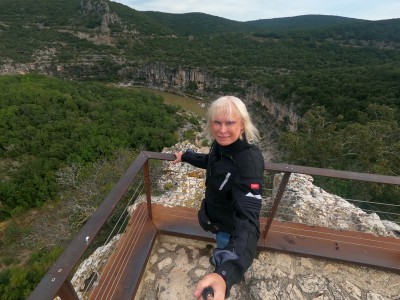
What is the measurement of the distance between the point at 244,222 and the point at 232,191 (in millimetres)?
226

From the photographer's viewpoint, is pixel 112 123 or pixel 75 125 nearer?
pixel 75 125

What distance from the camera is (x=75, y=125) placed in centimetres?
2164

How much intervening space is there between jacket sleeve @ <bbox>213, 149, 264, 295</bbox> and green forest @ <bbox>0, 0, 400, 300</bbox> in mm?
7752

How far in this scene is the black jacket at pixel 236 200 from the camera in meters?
1.34

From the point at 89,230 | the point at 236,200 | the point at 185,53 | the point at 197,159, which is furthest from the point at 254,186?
the point at 185,53

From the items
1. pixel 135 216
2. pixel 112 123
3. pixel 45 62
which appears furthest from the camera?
pixel 45 62

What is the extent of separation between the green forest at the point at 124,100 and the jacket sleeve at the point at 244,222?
775 centimetres

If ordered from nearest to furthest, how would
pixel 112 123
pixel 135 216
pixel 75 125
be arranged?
1. pixel 135 216
2. pixel 75 125
3. pixel 112 123

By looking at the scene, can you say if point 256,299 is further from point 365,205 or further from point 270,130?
point 270,130

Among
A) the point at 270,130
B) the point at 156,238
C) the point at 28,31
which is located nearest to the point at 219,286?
the point at 156,238

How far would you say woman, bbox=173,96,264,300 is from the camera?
1.32 m

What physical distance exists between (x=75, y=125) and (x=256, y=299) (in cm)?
2213

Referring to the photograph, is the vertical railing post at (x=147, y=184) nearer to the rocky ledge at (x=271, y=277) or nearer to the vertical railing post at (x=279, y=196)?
the rocky ledge at (x=271, y=277)

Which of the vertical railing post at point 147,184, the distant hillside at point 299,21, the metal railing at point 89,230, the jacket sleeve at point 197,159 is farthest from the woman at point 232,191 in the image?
the distant hillside at point 299,21
